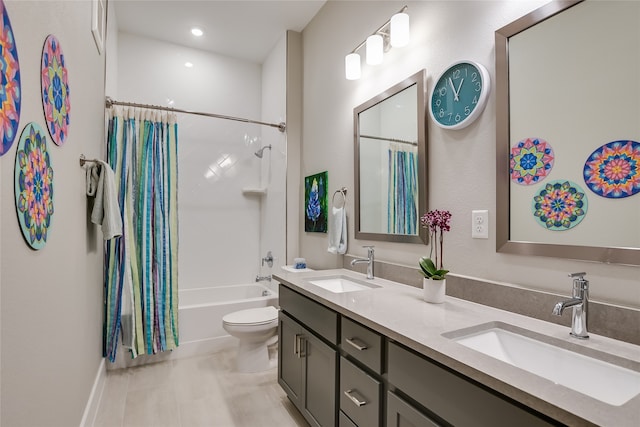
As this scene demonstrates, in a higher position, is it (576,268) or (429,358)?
(576,268)

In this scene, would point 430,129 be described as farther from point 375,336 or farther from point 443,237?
point 375,336

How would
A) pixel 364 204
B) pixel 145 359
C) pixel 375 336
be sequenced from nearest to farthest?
pixel 375 336 < pixel 364 204 < pixel 145 359

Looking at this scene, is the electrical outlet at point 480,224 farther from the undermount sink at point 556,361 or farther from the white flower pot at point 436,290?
the undermount sink at point 556,361

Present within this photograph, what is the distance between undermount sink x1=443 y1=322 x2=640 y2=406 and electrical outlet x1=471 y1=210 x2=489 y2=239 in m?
0.39

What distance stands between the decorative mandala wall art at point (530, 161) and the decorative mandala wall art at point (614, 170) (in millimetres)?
126

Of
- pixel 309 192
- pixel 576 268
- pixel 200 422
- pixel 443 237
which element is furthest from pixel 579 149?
pixel 200 422

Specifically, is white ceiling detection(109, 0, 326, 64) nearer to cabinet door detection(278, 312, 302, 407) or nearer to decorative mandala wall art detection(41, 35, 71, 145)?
decorative mandala wall art detection(41, 35, 71, 145)

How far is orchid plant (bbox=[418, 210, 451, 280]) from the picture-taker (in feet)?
4.49

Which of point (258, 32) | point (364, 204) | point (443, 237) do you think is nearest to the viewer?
point (443, 237)

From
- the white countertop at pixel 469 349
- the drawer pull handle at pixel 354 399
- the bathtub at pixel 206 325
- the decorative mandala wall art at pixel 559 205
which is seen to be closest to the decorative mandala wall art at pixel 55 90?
the white countertop at pixel 469 349

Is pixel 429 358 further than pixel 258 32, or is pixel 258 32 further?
pixel 258 32

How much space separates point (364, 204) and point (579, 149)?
Answer: 1.24m

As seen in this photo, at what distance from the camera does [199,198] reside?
3.47m

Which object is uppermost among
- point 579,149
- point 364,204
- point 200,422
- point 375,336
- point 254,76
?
point 254,76
